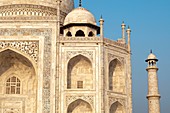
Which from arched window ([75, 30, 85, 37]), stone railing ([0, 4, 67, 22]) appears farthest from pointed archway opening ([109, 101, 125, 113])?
stone railing ([0, 4, 67, 22])

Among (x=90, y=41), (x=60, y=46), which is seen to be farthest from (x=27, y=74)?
(x=90, y=41)

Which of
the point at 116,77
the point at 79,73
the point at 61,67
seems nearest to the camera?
the point at 61,67

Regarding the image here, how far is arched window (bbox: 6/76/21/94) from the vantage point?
65.0ft

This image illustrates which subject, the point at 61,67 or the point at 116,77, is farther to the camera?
the point at 116,77

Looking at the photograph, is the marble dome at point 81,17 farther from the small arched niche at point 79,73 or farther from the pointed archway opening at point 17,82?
the pointed archway opening at point 17,82

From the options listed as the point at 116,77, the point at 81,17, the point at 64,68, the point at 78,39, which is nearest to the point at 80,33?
the point at 81,17

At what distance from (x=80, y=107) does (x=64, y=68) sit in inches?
82.9

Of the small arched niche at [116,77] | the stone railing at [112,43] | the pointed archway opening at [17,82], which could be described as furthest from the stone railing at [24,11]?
the small arched niche at [116,77]

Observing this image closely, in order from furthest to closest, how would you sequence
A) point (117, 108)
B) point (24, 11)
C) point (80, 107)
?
point (24, 11), point (117, 108), point (80, 107)

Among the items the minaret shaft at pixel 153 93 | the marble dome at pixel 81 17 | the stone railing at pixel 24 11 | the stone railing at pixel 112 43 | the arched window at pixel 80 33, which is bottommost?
Answer: the minaret shaft at pixel 153 93

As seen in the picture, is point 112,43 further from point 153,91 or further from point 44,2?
point 44,2

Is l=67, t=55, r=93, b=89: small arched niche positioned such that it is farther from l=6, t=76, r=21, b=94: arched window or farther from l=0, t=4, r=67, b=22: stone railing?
l=0, t=4, r=67, b=22: stone railing

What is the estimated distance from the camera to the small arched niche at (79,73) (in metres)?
19.2

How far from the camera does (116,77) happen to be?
795 inches
